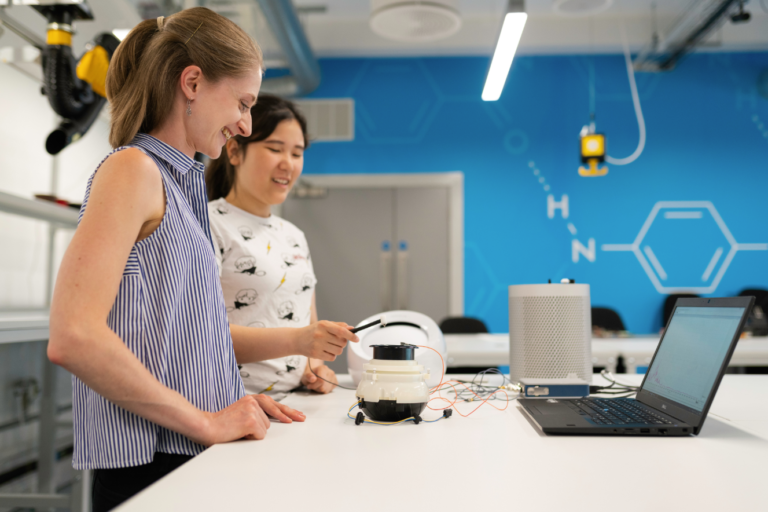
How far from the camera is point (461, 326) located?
359cm

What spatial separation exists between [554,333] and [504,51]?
1.14 m

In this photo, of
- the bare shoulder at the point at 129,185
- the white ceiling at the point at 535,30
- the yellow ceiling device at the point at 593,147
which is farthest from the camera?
the white ceiling at the point at 535,30

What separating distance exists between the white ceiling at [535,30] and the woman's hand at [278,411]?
415 centimetres

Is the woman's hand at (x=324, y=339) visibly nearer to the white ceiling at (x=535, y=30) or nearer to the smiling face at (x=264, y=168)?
the smiling face at (x=264, y=168)

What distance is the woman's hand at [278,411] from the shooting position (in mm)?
997

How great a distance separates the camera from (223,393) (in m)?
0.92

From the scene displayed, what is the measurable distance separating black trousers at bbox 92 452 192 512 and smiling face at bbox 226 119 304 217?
801 millimetres

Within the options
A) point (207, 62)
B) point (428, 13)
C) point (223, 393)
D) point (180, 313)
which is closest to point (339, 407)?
point (223, 393)

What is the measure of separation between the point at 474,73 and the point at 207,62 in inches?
168

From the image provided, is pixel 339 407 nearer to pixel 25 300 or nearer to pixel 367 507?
pixel 367 507

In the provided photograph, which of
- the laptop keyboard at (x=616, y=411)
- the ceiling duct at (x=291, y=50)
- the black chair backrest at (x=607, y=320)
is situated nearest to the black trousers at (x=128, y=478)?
the laptop keyboard at (x=616, y=411)

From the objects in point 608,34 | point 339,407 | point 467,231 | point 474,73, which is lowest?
point 339,407

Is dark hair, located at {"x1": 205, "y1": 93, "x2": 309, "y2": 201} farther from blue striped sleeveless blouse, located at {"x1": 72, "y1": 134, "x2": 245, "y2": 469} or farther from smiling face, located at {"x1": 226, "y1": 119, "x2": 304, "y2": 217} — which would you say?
blue striped sleeveless blouse, located at {"x1": 72, "y1": 134, "x2": 245, "y2": 469}

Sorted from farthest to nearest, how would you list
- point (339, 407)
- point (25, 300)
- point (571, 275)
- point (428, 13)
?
point (571, 275)
point (428, 13)
point (25, 300)
point (339, 407)
